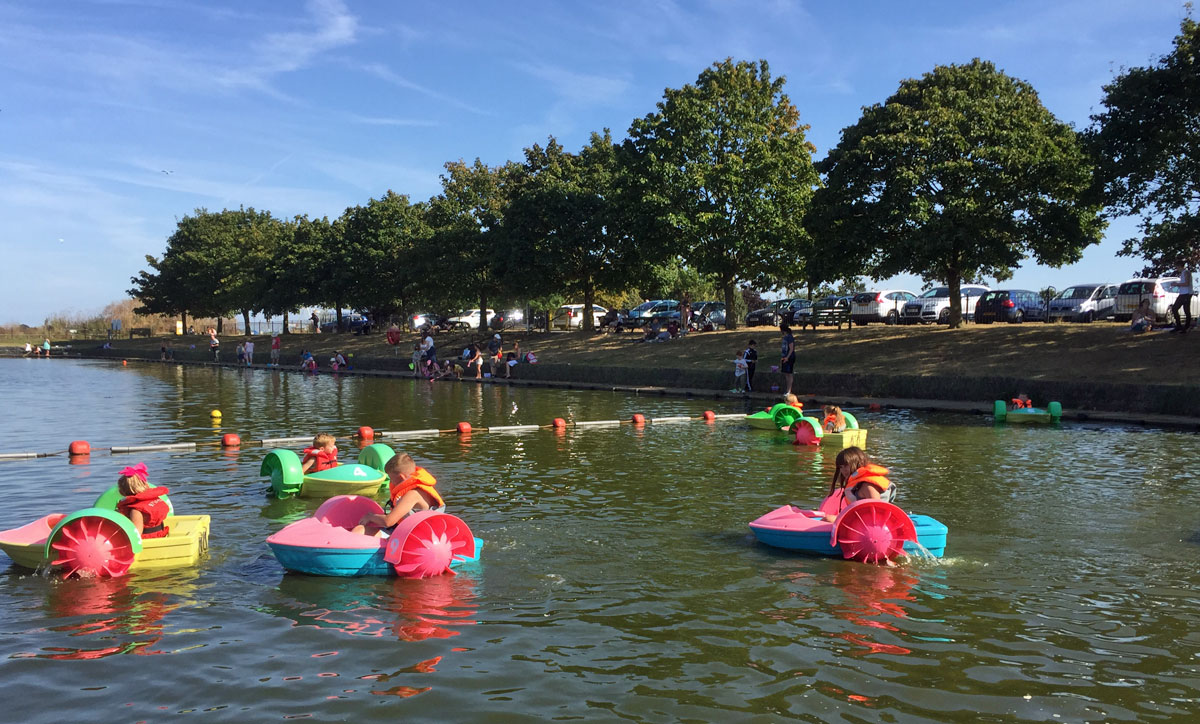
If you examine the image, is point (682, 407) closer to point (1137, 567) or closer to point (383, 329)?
point (1137, 567)

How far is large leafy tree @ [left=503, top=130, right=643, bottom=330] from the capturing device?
161 feet

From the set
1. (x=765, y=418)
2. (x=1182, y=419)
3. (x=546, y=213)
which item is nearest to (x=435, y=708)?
(x=765, y=418)

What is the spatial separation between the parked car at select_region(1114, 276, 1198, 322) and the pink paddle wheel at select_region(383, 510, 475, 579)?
3342cm

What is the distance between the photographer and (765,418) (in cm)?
2231

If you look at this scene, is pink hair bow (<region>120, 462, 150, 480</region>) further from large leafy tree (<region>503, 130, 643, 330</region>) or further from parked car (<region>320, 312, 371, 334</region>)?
parked car (<region>320, 312, 371, 334</region>)

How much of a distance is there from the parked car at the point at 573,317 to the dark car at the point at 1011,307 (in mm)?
26676

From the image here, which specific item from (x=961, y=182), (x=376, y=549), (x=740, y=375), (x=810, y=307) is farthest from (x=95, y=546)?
(x=810, y=307)

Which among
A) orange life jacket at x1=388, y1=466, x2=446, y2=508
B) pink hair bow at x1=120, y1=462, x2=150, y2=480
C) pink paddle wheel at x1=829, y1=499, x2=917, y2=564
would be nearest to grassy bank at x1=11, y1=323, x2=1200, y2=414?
pink paddle wheel at x1=829, y1=499, x2=917, y2=564

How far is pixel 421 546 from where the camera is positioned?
9680mm

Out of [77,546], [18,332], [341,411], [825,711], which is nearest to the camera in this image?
[825,711]

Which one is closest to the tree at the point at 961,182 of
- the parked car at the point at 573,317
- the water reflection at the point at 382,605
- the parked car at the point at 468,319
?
the water reflection at the point at 382,605

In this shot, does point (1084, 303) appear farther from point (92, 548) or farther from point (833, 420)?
point (92, 548)

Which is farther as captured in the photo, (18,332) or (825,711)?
(18,332)

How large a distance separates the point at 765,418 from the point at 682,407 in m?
6.29
